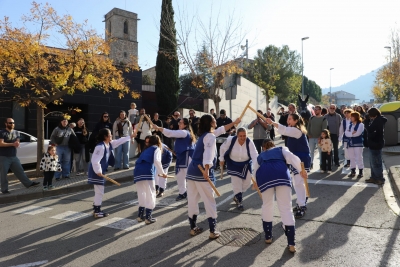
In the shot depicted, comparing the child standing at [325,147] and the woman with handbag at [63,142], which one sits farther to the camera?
the woman with handbag at [63,142]

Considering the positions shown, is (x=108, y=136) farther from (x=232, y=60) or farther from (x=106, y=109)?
(x=106, y=109)

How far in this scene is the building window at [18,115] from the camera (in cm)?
1686

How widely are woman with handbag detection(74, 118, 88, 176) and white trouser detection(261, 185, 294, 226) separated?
7760 millimetres

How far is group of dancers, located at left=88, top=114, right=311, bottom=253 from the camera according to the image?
480cm

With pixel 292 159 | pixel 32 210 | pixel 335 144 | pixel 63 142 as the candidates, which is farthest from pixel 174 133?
pixel 335 144

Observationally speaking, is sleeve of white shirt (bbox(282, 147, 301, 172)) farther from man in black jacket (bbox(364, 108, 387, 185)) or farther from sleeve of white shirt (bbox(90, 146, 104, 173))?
man in black jacket (bbox(364, 108, 387, 185))

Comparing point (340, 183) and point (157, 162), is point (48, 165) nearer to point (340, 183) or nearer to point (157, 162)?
point (157, 162)

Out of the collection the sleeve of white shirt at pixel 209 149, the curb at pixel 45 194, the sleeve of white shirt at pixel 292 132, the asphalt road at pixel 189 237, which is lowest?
the asphalt road at pixel 189 237

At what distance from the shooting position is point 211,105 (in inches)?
955

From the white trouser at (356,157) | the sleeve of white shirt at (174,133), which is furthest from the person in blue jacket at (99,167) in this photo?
the white trouser at (356,157)

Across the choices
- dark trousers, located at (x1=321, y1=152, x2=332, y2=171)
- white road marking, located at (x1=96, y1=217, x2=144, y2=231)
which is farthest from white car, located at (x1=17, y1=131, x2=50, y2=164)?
dark trousers, located at (x1=321, y1=152, x2=332, y2=171)

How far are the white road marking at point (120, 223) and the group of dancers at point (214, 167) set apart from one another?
0.19 meters

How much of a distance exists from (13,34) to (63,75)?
166cm

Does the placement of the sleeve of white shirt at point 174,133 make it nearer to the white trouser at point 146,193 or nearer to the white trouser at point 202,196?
the white trouser at point 146,193
